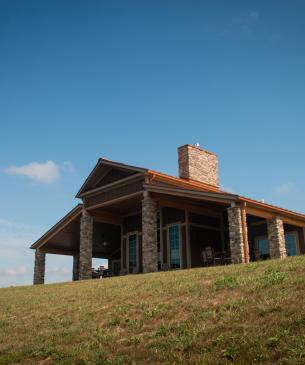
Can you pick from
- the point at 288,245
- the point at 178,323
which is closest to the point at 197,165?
the point at 288,245

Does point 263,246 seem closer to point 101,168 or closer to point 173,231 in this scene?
point 173,231

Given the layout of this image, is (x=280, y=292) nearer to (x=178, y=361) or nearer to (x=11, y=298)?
(x=178, y=361)

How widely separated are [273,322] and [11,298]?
40.0ft

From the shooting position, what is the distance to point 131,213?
2775 cm

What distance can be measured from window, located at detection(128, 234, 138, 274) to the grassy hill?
13.3m

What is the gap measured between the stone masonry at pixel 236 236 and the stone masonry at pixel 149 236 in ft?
13.9

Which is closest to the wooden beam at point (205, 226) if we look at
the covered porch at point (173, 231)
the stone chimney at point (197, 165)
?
the covered porch at point (173, 231)

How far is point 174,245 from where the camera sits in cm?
2466

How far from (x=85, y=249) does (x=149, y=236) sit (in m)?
5.47

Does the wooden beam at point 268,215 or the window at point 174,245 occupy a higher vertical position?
the wooden beam at point 268,215

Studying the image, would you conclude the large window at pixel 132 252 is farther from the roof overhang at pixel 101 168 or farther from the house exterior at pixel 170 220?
the roof overhang at pixel 101 168

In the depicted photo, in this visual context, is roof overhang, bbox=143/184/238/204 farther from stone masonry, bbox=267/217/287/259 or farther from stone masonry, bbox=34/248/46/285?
stone masonry, bbox=34/248/46/285

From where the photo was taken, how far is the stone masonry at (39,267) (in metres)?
28.9

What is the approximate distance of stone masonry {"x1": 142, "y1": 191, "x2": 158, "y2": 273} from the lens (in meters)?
21.5
